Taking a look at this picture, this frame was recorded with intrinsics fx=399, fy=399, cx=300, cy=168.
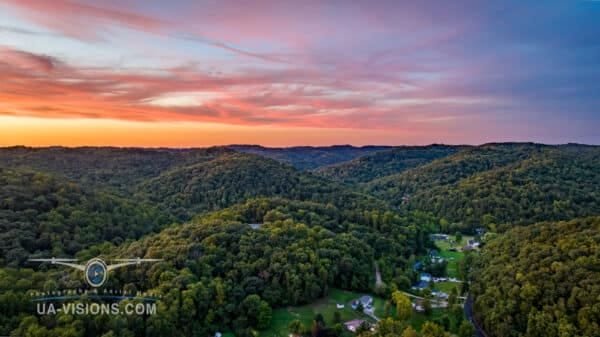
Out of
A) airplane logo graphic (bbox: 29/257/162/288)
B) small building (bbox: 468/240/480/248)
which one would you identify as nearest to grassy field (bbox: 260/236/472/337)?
airplane logo graphic (bbox: 29/257/162/288)

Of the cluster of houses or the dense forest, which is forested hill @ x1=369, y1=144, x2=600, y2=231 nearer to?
Answer: the dense forest

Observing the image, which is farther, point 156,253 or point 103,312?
point 156,253

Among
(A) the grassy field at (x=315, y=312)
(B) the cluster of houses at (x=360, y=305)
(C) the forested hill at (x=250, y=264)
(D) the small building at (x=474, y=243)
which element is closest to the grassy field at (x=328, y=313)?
(A) the grassy field at (x=315, y=312)

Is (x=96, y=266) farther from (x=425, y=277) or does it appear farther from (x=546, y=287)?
(x=546, y=287)

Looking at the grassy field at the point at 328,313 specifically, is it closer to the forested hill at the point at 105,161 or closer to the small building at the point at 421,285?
the small building at the point at 421,285

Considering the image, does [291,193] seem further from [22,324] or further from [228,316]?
[22,324]

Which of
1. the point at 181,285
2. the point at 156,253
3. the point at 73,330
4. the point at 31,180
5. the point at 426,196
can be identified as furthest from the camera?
the point at 426,196

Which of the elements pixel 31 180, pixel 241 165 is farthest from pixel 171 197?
pixel 31 180
